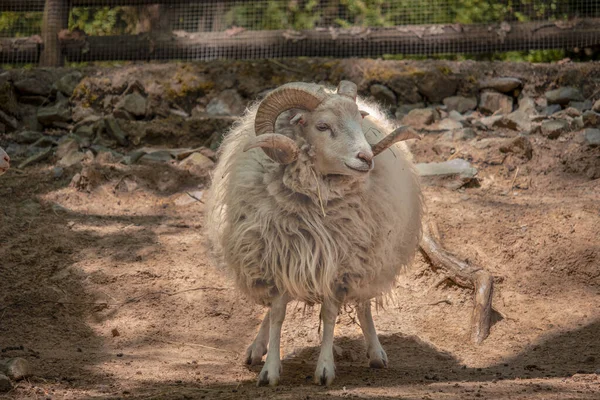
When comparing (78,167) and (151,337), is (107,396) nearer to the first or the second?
(151,337)

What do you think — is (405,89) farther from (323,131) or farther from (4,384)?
(4,384)

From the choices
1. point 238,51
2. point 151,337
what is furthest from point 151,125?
point 151,337

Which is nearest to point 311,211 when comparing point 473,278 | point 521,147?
point 473,278

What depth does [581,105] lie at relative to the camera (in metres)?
8.82

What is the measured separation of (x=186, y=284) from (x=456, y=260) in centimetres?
225

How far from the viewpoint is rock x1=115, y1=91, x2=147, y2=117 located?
918cm

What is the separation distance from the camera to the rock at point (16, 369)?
429cm

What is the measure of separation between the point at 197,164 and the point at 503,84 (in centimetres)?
372

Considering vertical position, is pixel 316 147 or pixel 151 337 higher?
pixel 316 147

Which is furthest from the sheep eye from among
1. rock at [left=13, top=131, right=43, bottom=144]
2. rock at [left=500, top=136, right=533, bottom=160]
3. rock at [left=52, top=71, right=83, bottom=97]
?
rock at [left=52, top=71, right=83, bottom=97]

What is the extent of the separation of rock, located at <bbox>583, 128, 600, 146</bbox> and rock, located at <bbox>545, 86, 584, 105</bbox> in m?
0.98

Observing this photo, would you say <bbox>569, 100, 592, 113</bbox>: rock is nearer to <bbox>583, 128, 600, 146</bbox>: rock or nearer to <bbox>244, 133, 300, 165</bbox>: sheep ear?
<bbox>583, 128, 600, 146</bbox>: rock

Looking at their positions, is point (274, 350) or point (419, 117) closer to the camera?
point (274, 350)

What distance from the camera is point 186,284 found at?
6.50m
